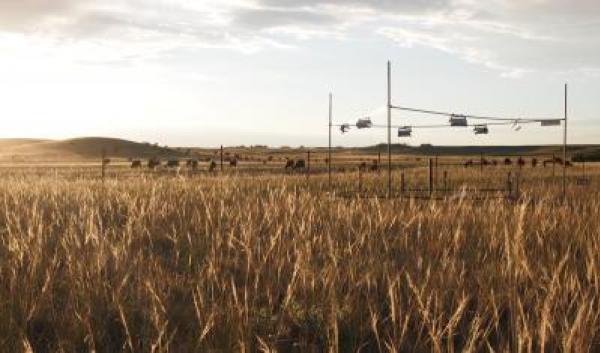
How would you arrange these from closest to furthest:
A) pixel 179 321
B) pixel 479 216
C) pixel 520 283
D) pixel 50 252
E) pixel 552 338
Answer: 1. pixel 552 338
2. pixel 179 321
3. pixel 520 283
4. pixel 50 252
5. pixel 479 216

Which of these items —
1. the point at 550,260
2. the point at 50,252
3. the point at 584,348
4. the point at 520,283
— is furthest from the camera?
the point at 50,252

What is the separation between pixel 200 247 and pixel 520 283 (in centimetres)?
294

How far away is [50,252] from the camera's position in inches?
251

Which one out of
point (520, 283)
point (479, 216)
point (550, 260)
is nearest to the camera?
point (520, 283)

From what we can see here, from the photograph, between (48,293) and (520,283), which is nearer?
(48,293)

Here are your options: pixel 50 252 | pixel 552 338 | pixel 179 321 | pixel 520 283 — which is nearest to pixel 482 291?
pixel 520 283

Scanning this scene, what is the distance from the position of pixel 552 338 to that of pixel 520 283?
1.13 m

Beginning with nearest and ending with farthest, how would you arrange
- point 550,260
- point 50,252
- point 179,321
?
1. point 179,321
2. point 550,260
3. point 50,252

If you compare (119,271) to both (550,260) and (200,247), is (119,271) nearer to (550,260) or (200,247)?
(200,247)

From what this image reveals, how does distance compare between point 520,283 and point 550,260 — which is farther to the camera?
point 550,260

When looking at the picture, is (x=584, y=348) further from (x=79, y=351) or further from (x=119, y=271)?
(x=119, y=271)

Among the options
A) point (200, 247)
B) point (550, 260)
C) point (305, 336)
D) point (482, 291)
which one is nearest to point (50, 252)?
point (200, 247)

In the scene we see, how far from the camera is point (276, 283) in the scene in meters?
5.01

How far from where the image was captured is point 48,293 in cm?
459
